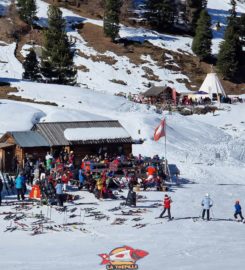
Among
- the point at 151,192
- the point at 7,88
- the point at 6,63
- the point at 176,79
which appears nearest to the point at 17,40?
the point at 6,63

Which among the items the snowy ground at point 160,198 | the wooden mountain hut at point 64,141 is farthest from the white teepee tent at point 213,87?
the wooden mountain hut at point 64,141

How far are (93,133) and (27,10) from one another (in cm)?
5454

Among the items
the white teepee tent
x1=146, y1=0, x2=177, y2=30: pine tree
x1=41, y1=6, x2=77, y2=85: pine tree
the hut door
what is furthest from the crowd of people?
x1=146, y1=0, x2=177, y2=30: pine tree

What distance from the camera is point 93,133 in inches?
1395

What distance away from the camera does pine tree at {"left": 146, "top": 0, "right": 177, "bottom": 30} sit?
93125mm

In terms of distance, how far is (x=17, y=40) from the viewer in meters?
83.3

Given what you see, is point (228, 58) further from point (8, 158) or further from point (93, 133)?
point (8, 158)

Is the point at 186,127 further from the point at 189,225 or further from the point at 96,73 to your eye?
the point at 96,73

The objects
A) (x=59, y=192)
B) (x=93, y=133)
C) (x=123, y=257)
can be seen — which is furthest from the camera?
(x=93, y=133)

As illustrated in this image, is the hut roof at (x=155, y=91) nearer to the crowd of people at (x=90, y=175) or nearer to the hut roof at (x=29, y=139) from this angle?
the crowd of people at (x=90, y=175)

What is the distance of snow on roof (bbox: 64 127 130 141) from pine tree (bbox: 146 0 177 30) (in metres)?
60.4

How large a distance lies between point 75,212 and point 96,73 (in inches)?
2054

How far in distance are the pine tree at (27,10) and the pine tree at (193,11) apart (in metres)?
26.0

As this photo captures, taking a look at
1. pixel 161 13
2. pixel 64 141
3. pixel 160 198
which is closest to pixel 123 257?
pixel 160 198
